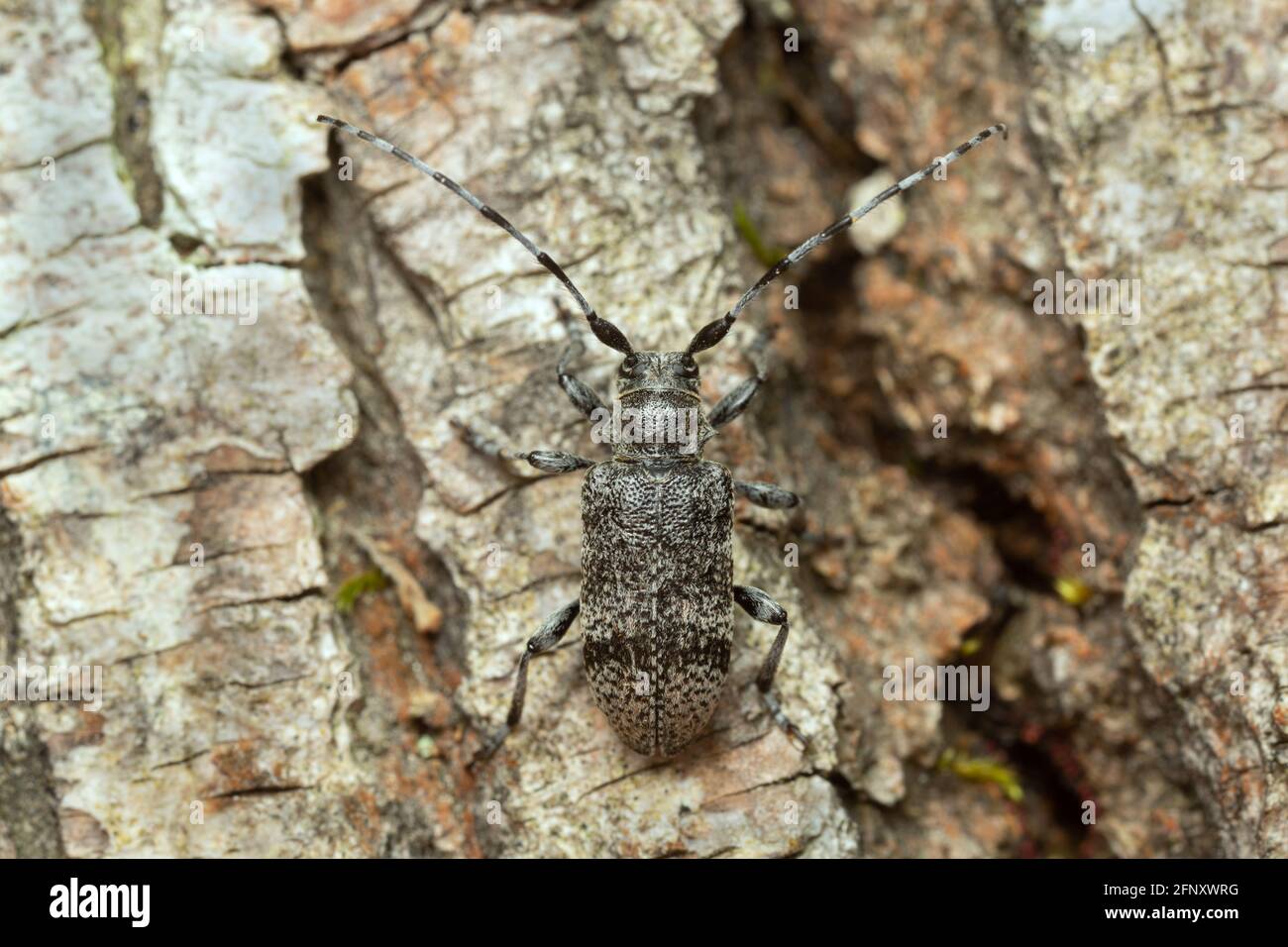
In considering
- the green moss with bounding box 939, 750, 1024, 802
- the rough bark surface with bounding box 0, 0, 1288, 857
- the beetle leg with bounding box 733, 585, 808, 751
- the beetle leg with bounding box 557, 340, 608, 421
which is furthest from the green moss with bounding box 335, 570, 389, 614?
the green moss with bounding box 939, 750, 1024, 802

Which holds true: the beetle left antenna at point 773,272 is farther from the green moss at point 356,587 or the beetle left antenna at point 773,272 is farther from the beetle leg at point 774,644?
the green moss at point 356,587

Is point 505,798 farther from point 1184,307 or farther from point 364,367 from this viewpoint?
point 1184,307

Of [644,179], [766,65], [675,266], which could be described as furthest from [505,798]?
[766,65]

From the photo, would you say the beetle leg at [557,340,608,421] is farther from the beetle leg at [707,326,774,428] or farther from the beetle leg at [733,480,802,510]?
the beetle leg at [733,480,802,510]

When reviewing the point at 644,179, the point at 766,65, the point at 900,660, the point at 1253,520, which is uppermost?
the point at 766,65
